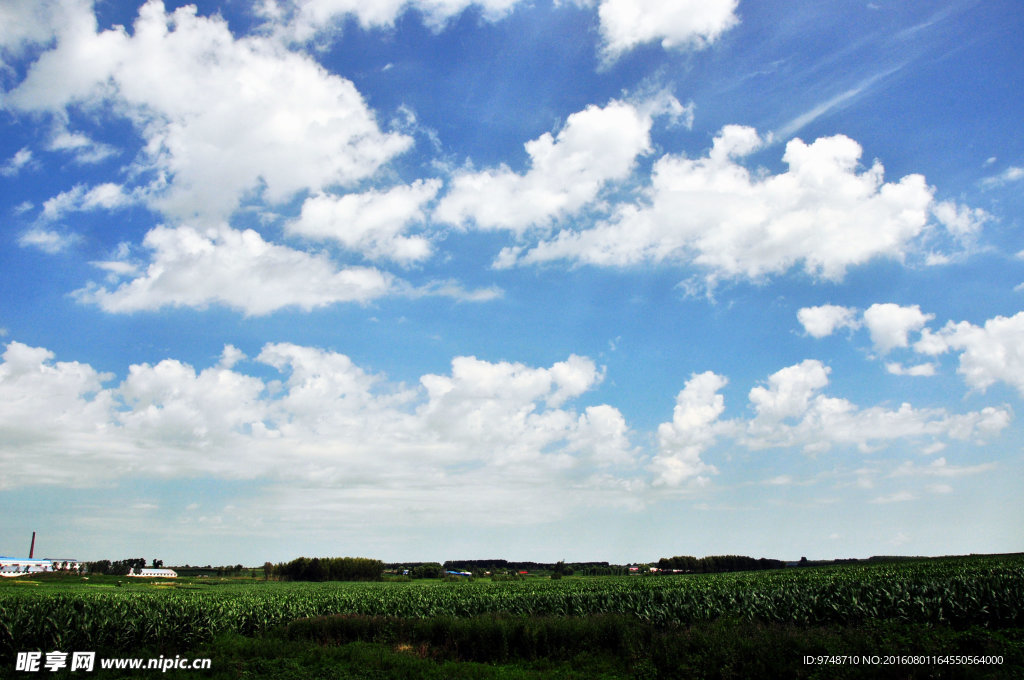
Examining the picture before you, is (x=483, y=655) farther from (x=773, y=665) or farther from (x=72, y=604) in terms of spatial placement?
(x=72, y=604)

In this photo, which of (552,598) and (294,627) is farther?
(552,598)

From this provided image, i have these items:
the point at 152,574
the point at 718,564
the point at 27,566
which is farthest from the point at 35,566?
the point at 718,564

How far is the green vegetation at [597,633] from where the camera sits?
58.1 ft

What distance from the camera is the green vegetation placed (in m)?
17.7

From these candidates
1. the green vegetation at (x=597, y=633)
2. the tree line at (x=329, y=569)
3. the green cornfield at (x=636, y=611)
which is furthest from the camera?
the tree line at (x=329, y=569)

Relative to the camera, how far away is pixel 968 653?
16422 millimetres

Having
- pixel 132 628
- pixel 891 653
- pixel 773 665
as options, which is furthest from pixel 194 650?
pixel 891 653

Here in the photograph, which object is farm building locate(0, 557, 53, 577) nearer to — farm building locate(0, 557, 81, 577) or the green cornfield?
farm building locate(0, 557, 81, 577)

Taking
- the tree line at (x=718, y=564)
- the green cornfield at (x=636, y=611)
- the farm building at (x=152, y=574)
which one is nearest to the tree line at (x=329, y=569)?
the farm building at (x=152, y=574)

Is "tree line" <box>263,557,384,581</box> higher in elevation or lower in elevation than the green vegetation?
lower

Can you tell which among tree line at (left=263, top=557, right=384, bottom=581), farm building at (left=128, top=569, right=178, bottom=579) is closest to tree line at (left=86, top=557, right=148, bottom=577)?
farm building at (left=128, top=569, right=178, bottom=579)

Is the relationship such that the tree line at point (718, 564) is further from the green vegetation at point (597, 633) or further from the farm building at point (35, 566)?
the farm building at point (35, 566)

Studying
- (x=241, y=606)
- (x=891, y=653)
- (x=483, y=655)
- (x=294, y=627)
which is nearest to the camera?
(x=891, y=653)

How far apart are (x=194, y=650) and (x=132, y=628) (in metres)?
2.44
